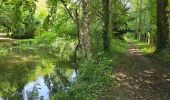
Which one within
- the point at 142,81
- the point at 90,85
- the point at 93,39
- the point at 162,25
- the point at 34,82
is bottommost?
the point at 34,82

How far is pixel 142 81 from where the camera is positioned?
16078 millimetres

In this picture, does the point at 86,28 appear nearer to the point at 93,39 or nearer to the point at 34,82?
the point at 34,82

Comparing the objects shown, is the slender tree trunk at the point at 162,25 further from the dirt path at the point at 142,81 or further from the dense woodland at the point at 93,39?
the dirt path at the point at 142,81

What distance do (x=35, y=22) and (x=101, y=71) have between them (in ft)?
221

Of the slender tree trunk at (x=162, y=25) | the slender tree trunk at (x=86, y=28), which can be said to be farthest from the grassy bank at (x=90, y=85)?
the slender tree trunk at (x=162, y=25)

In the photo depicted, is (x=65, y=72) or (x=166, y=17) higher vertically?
(x=166, y=17)

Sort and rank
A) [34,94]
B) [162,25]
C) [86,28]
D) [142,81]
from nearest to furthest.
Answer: [142,81] → [34,94] → [86,28] → [162,25]

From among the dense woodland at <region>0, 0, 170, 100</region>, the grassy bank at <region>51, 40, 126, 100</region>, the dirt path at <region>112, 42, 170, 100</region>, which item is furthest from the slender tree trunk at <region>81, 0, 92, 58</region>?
the grassy bank at <region>51, 40, 126, 100</region>

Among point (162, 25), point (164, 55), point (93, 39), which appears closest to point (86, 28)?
point (164, 55)

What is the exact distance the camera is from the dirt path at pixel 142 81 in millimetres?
13320

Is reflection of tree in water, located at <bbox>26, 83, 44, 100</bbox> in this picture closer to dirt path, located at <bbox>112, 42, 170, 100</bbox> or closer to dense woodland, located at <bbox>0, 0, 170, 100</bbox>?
dense woodland, located at <bbox>0, 0, 170, 100</bbox>

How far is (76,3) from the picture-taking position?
29.9m

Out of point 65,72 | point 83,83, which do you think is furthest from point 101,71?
point 65,72

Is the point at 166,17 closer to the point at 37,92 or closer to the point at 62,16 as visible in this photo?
the point at 37,92
